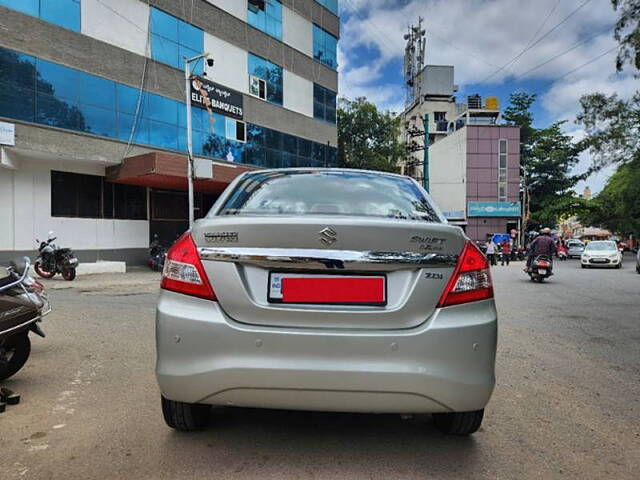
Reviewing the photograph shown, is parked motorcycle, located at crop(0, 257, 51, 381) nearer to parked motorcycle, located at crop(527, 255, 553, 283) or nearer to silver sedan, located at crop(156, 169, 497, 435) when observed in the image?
silver sedan, located at crop(156, 169, 497, 435)

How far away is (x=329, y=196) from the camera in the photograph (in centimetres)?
315

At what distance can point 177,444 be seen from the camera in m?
2.65

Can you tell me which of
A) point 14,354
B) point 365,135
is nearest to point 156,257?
point 14,354

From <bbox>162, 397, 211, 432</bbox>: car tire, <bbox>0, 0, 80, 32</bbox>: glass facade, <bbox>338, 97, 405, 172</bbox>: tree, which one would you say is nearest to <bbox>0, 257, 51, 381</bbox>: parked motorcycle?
<bbox>162, 397, 211, 432</bbox>: car tire

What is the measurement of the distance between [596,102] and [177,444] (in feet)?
→ 93.7


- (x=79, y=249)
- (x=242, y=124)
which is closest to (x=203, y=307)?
(x=79, y=249)

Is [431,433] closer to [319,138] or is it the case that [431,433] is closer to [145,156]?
[145,156]

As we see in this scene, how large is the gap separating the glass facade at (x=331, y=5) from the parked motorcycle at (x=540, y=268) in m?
21.1

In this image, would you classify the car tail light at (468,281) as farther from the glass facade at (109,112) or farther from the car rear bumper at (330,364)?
the glass facade at (109,112)

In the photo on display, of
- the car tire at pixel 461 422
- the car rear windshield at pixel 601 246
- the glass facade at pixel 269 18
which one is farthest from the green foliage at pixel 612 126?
the car tire at pixel 461 422

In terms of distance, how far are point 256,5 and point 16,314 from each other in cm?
2377

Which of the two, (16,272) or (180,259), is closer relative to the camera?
(180,259)

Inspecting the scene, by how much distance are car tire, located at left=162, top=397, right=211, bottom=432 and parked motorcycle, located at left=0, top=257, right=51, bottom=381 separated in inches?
65.9

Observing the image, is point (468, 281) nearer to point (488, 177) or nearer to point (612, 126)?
point (612, 126)
